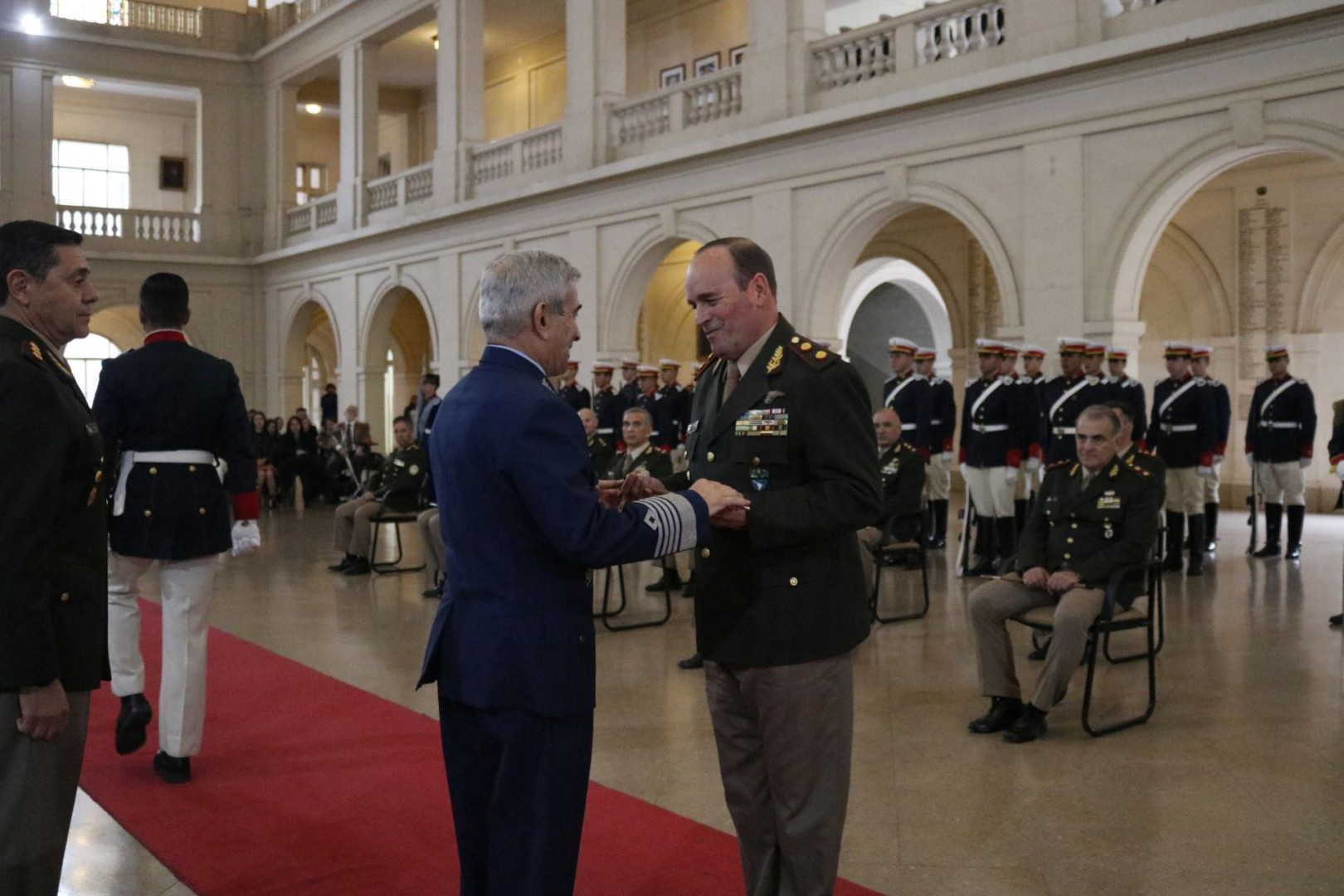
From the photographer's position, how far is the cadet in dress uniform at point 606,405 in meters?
13.2

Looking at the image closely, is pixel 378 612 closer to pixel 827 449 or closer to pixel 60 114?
pixel 827 449

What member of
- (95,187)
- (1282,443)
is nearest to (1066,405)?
(1282,443)

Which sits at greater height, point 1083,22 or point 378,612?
point 1083,22

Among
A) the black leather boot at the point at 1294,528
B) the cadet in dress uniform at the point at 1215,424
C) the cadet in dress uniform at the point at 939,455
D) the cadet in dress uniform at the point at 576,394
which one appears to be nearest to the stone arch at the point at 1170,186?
the cadet in dress uniform at the point at 1215,424

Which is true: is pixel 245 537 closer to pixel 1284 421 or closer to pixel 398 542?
pixel 398 542

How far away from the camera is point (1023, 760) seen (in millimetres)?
4547

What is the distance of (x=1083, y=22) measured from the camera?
31.1 ft

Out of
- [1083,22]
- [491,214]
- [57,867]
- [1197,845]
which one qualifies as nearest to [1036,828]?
[1197,845]

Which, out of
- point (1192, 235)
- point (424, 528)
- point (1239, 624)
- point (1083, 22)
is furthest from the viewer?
point (1192, 235)

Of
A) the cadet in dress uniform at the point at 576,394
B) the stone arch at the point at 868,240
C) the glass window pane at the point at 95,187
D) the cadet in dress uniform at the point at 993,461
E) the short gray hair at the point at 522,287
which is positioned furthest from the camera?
the glass window pane at the point at 95,187

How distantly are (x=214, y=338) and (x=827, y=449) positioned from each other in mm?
22529

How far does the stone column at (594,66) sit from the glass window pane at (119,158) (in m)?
14.2

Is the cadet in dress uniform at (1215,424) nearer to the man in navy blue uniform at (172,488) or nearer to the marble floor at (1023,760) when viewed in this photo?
the marble floor at (1023,760)

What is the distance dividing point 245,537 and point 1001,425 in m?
6.49
